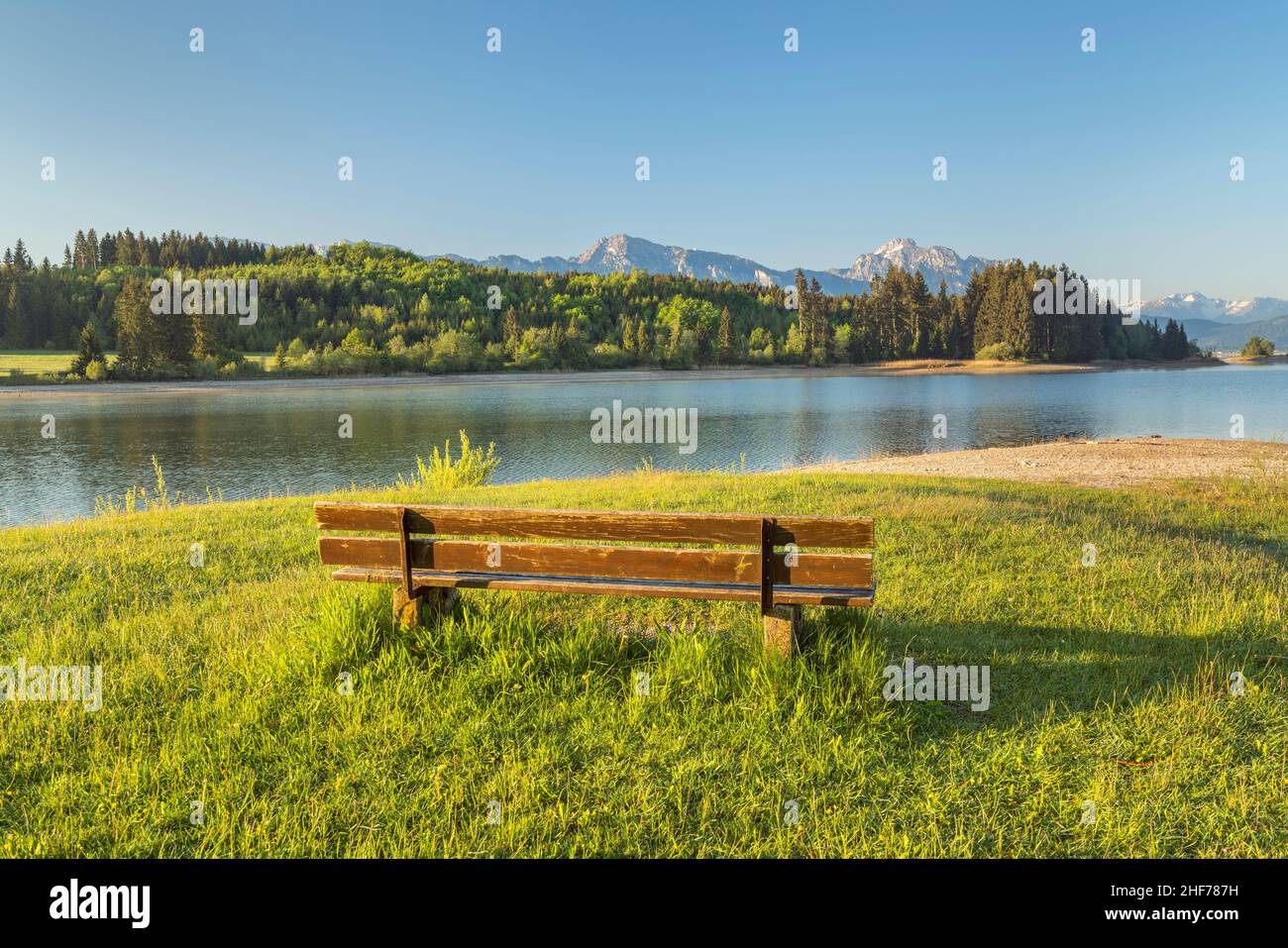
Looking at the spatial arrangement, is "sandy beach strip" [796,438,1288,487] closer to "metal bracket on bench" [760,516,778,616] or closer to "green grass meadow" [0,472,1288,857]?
"green grass meadow" [0,472,1288,857]

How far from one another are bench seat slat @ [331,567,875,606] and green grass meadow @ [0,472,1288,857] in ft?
0.98

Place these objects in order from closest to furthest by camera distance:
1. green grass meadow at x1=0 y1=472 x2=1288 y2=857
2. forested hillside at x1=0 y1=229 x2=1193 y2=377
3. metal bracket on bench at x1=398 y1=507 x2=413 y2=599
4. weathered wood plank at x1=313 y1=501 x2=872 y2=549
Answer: green grass meadow at x1=0 y1=472 x2=1288 y2=857, weathered wood plank at x1=313 y1=501 x2=872 y2=549, metal bracket on bench at x1=398 y1=507 x2=413 y2=599, forested hillside at x1=0 y1=229 x2=1193 y2=377

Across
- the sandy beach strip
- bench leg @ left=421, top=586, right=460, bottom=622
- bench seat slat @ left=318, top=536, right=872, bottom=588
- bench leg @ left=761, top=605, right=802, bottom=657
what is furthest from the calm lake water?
bench leg @ left=761, top=605, right=802, bottom=657

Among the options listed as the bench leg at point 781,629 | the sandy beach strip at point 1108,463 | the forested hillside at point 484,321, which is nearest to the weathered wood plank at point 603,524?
the bench leg at point 781,629

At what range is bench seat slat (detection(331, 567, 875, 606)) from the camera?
498 cm

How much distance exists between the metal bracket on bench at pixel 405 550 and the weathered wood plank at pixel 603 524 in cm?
5

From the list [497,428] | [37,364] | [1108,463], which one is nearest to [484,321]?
[37,364]

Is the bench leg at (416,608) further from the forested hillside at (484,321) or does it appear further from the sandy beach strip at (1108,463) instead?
the forested hillside at (484,321)

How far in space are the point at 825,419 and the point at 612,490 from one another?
37089 millimetres

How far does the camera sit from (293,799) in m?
3.81

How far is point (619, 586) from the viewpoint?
17.0 feet
